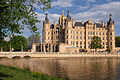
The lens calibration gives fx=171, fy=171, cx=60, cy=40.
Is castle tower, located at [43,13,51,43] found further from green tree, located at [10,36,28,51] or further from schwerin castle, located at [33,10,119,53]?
green tree, located at [10,36,28,51]

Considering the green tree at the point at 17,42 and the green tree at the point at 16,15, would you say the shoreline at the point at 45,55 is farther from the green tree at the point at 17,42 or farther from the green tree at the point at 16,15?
the green tree at the point at 16,15

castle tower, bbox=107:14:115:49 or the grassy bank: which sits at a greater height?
castle tower, bbox=107:14:115:49

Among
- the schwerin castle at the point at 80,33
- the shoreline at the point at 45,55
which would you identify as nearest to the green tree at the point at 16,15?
the shoreline at the point at 45,55

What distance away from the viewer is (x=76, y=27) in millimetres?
105125

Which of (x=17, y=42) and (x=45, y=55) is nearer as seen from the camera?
(x=17, y=42)

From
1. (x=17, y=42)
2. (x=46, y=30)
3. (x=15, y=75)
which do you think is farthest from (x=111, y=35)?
(x=15, y=75)

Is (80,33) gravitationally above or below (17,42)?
above

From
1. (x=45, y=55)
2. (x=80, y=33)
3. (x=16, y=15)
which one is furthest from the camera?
(x=80, y=33)

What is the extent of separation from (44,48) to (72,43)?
2021 cm

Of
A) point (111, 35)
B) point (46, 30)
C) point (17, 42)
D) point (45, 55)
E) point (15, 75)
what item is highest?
point (46, 30)

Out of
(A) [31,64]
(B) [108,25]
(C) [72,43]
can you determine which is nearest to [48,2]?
(A) [31,64]

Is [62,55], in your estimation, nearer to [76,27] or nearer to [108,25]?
[76,27]

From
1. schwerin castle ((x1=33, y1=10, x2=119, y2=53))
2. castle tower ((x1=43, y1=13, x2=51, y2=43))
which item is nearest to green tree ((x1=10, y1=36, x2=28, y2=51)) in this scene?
castle tower ((x1=43, y1=13, x2=51, y2=43))

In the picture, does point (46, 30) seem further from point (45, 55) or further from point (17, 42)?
point (17, 42)
